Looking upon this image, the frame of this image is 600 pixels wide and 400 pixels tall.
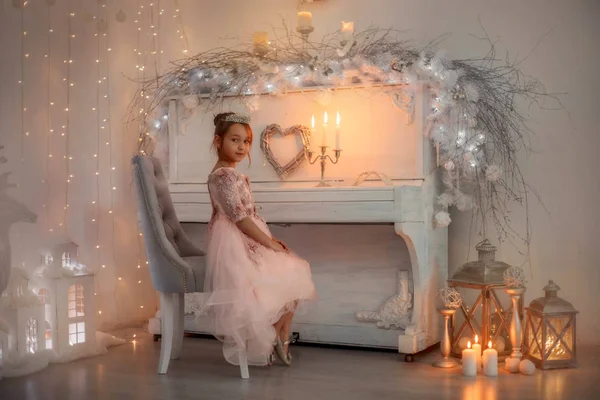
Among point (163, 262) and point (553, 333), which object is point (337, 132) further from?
point (553, 333)

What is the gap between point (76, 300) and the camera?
4.05m

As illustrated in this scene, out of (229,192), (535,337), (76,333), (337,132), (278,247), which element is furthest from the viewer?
(337,132)

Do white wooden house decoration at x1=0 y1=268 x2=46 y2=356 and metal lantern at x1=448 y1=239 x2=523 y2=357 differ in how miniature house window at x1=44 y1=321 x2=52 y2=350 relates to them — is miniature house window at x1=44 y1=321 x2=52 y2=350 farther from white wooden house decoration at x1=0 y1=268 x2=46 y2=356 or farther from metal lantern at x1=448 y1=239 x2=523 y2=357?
metal lantern at x1=448 y1=239 x2=523 y2=357

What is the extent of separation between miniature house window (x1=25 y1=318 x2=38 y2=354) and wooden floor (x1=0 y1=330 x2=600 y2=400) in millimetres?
136

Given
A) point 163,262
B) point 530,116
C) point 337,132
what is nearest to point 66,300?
point 163,262

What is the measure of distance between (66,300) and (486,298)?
2193 millimetres

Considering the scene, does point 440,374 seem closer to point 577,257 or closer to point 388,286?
point 388,286

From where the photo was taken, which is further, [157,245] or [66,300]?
[66,300]

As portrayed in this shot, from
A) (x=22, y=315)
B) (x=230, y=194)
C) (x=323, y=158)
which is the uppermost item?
(x=323, y=158)

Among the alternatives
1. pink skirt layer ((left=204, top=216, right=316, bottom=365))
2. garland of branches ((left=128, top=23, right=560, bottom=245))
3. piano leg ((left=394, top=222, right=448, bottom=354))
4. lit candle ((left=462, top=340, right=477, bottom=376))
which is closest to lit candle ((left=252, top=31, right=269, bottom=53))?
garland of branches ((left=128, top=23, right=560, bottom=245))

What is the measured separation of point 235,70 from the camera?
445cm

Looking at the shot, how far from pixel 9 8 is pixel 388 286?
2.57 metres

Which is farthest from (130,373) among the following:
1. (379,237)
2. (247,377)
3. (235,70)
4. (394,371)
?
(235,70)

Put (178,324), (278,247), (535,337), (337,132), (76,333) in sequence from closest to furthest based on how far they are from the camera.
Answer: (278,247) → (535,337) → (178,324) → (76,333) → (337,132)
